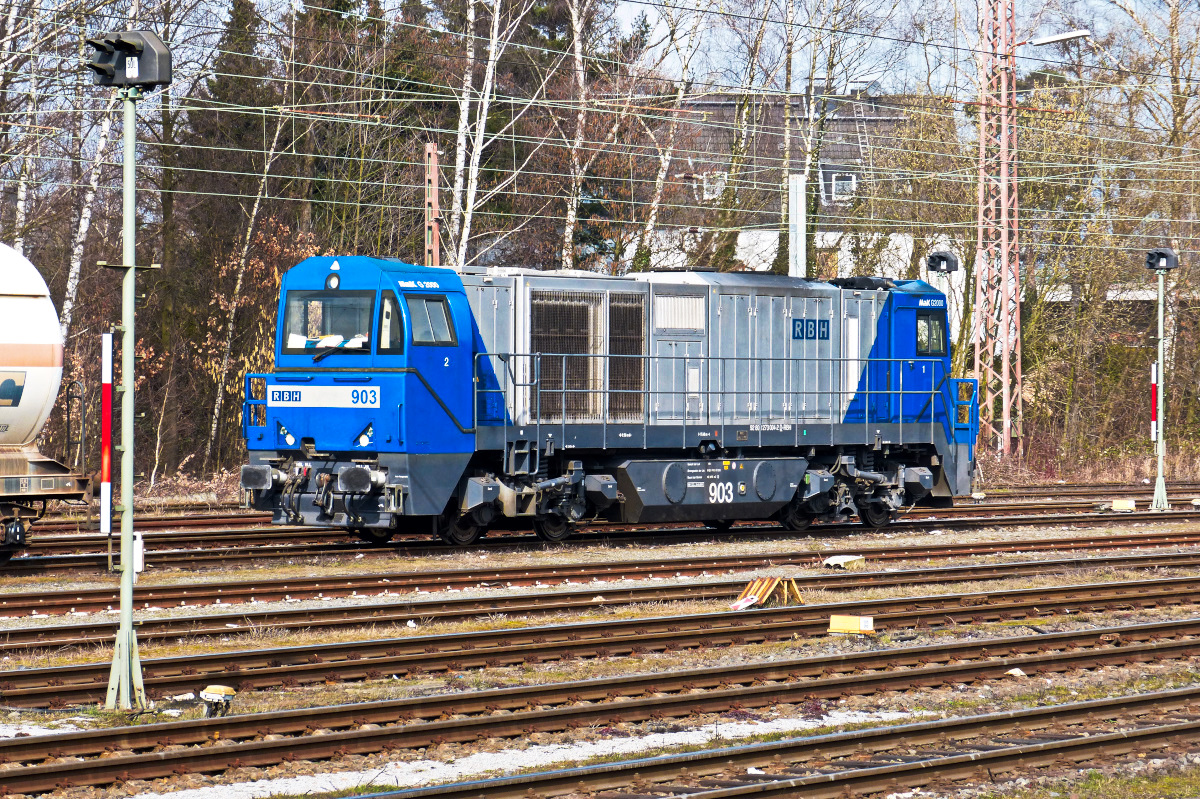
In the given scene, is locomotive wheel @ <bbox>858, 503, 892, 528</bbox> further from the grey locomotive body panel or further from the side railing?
the grey locomotive body panel


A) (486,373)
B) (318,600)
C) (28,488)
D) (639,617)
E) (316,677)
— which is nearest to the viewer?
(316,677)

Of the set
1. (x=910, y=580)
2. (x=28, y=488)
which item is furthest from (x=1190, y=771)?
(x=28, y=488)

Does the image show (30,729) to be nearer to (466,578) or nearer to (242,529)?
(466,578)

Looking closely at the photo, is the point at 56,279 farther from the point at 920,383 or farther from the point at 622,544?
the point at 920,383

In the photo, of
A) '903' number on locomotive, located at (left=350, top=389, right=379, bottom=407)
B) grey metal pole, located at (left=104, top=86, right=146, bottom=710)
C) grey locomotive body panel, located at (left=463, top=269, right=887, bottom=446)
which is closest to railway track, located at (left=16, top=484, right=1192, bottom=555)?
grey locomotive body panel, located at (left=463, top=269, right=887, bottom=446)

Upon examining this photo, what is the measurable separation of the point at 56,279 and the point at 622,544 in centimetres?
1724

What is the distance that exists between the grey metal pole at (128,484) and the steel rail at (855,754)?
114 inches

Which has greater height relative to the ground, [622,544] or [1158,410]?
[1158,410]

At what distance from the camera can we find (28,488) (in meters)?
15.0

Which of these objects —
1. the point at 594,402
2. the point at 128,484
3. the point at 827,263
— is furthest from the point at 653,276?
the point at 827,263

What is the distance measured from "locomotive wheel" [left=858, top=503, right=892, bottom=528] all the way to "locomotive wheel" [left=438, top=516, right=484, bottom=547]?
6931mm

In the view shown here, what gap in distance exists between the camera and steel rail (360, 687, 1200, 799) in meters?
6.95

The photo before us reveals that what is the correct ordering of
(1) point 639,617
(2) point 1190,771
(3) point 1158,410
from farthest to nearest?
(3) point 1158,410
(1) point 639,617
(2) point 1190,771

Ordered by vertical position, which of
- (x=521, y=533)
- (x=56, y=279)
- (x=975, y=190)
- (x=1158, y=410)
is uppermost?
(x=975, y=190)
